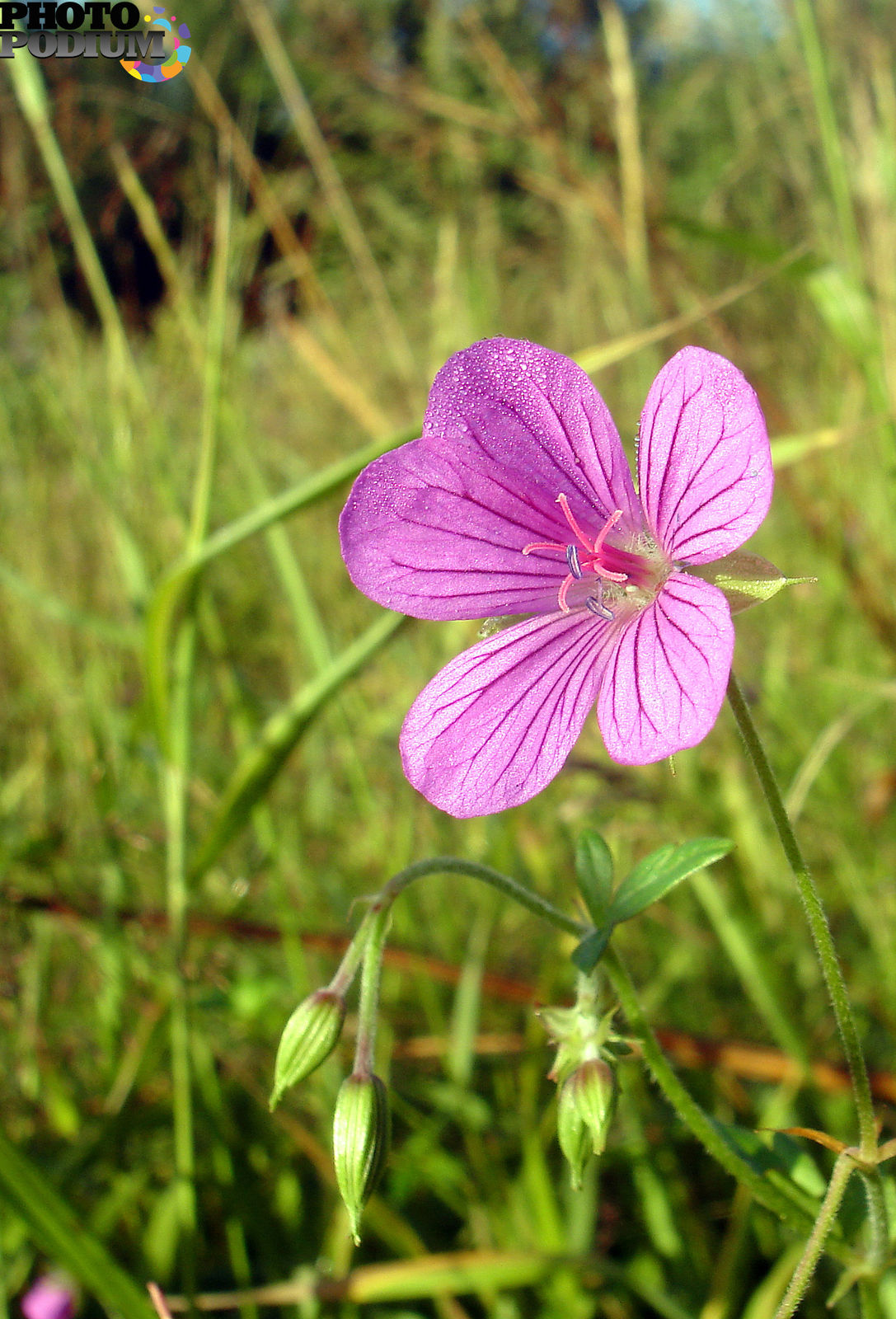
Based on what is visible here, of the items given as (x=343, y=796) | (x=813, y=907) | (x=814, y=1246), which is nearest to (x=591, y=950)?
(x=813, y=907)

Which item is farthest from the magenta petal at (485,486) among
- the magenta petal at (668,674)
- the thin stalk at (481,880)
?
the thin stalk at (481,880)

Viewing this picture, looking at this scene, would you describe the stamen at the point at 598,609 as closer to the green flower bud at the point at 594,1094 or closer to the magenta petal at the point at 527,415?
the magenta petal at the point at 527,415

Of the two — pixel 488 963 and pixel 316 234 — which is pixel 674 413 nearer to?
pixel 488 963

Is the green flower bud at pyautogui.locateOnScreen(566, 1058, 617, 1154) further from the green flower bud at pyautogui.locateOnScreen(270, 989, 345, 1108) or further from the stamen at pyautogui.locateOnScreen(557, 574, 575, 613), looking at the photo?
the stamen at pyautogui.locateOnScreen(557, 574, 575, 613)

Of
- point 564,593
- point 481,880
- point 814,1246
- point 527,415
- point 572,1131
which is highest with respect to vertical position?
point 527,415

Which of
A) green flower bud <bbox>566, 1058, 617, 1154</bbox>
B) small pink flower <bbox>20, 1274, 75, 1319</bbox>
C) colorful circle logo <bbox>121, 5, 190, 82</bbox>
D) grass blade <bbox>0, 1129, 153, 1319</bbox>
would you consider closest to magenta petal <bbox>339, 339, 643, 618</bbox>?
green flower bud <bbox>566, 1058, 617, 1154</bbox>

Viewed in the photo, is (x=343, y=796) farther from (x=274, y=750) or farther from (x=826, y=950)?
(x=826, y=950)
